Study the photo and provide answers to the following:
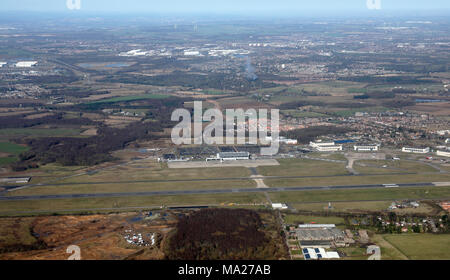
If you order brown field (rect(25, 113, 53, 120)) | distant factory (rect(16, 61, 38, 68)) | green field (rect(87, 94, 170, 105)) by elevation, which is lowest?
brown field (rect(25, 113, 53, 120))

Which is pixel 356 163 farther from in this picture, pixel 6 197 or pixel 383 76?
pixel 383 76

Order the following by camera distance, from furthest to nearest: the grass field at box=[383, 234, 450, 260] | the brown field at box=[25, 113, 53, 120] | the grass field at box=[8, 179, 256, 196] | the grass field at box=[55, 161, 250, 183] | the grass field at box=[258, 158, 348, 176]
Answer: the brown field at box=[25, 113, 53, 120] < the grass field at box=[258, 158, 348, 176] < the grass field at box=[55, 161, 250, 183] < the grass field at box=[8, 179, 256, 196] < the grass field at box=[383, 234, 450, 260]

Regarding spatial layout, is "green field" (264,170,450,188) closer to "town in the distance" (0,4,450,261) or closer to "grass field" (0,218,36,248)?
"town in the distance" (0,4,450,261)

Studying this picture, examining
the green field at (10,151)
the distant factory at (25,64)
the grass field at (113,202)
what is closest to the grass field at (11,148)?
the green field at (10,151)

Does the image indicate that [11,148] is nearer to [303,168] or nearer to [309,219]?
[303,168]

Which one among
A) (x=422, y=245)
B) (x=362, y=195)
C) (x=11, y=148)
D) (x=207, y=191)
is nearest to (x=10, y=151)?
(x=11, y=148)

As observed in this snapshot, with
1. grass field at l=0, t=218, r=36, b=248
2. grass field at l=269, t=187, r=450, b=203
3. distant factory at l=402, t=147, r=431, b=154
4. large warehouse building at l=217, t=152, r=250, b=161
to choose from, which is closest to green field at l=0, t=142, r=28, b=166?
grass field at l=0, t=218, r=36, b=248
